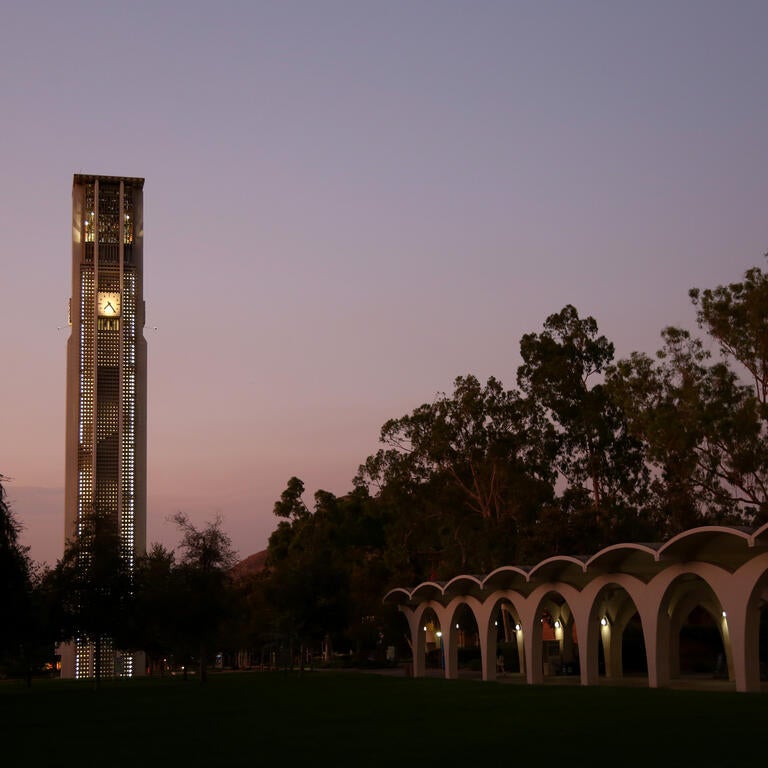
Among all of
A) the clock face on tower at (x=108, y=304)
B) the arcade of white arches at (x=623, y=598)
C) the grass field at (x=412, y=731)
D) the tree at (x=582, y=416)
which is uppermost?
the clock face on tower at (x=108, y=304)

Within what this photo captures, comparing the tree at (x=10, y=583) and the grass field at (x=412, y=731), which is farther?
the tree at (x=10, y=583)

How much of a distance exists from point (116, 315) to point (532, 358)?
80267 mm

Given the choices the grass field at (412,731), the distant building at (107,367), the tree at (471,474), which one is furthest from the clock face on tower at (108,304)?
the grass field at (412,731)

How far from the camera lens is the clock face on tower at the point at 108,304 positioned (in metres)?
130

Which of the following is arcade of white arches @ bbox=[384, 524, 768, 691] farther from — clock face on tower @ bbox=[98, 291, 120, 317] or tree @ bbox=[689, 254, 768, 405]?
clock face on tower @ bbox=[98, 291, 120, 317]

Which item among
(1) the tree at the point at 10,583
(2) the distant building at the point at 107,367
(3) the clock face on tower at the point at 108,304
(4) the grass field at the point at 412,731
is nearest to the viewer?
(4) the grass field at the point at 412,731

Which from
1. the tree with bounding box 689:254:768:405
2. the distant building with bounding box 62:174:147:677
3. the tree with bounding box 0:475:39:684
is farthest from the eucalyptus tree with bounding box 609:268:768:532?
the distant building with bounding box 62:174:147:677

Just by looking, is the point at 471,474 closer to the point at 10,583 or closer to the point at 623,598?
the point at 623,598

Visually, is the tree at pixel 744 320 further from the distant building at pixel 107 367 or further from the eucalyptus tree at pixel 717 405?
the distant building at pixel 107 367

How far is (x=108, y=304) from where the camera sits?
13100 centimetres

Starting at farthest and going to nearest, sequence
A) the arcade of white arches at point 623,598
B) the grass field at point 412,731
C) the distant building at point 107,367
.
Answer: the distant building at point 107,367
the arcade of white arches at point 623,598
the grass field at point 412,731

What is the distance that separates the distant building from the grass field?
94.4 meters

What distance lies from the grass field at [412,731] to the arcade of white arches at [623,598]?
68.4 inches

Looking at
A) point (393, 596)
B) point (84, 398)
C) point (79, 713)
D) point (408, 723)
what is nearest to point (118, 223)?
point (84, 398)
